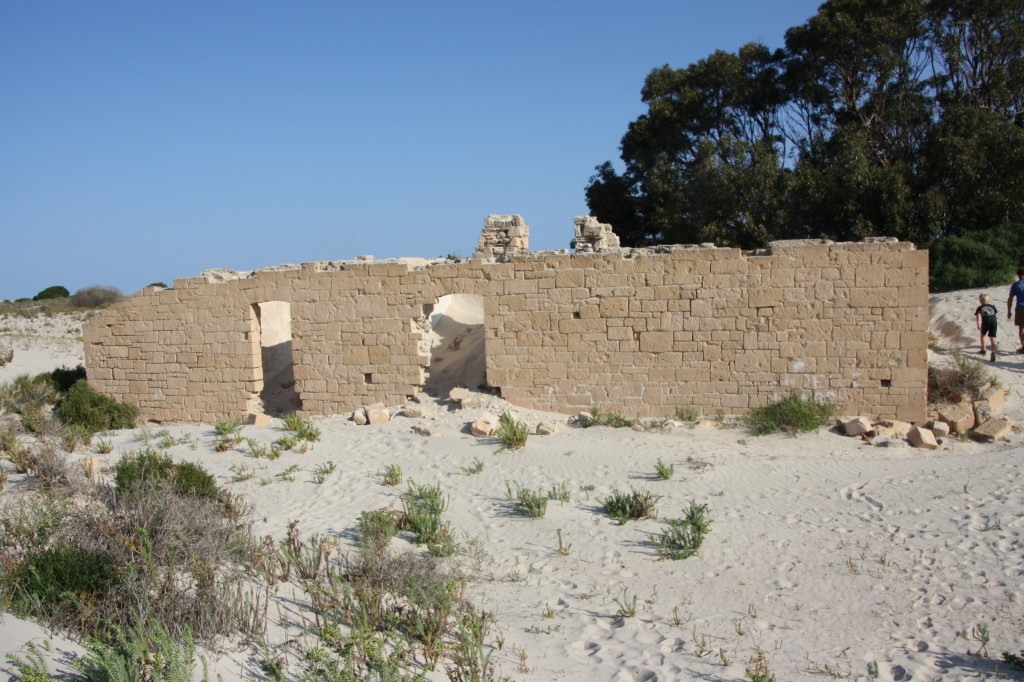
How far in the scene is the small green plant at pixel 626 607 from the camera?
17.7 ft

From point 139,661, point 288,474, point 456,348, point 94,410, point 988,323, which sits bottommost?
point 288,474

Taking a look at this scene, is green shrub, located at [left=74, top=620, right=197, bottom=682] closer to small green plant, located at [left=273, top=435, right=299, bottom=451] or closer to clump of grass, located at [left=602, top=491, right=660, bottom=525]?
clump of grass, located at [left=602, top=491, right=660, bottom=525]

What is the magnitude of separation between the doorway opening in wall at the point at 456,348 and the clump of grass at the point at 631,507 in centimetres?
452

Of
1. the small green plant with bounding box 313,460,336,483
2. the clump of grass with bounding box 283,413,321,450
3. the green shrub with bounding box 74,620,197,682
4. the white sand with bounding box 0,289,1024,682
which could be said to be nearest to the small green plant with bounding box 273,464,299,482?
the white sand with bounding box 0,289,1024,682

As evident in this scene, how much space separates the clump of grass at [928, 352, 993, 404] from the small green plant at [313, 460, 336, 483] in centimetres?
832

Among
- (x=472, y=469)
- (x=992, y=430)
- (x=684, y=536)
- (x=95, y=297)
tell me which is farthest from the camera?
(x=95, y=297)

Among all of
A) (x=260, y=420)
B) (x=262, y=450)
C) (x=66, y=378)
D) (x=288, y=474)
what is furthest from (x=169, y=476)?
(x=66, y=378)

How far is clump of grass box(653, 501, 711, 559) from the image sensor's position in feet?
20.9

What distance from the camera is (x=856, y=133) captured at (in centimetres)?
2034

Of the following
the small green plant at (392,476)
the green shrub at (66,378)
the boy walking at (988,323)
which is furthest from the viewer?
the green shrub at (66,378)

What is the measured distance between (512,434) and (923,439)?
514 cm

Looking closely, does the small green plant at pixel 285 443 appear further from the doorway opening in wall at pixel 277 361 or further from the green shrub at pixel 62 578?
the green shrub at pixel 62 578

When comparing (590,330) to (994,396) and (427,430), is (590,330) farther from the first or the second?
(994,396)

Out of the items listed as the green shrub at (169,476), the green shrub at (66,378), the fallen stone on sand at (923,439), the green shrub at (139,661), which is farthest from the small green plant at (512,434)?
the green shrub at (66,378)
